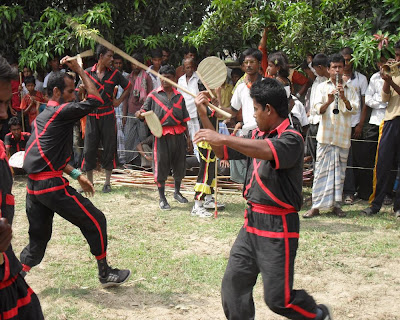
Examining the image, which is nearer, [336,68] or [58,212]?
[58,212]

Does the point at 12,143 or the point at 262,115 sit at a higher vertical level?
the point at 262,115

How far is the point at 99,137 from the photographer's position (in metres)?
8.80

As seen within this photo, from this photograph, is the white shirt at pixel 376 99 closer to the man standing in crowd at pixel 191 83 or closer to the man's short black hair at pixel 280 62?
the man's short black hair at pixel 280 62

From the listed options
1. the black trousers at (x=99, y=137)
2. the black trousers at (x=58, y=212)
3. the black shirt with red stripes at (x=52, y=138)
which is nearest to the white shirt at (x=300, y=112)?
the black trousers at (x=99, y=137)

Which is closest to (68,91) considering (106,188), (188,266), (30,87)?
(188,266)

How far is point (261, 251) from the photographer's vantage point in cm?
358

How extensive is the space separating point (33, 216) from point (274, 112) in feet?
8.07

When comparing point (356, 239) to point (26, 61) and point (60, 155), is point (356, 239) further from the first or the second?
point (26, 61)

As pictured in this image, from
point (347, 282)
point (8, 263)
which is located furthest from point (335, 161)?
point (8, 263)

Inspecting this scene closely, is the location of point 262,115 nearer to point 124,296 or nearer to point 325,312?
point 325,312

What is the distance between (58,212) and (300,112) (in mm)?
4361

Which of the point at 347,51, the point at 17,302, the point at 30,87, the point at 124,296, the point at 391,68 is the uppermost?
the point at 347,51

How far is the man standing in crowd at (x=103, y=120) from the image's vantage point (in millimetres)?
8555

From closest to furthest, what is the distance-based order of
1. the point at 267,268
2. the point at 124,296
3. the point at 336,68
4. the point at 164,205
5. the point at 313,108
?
1. the point at 267,268
2. the point at 124,296
3. the point at 336,68
4. the point at 313,108
5. the point at 164,205
